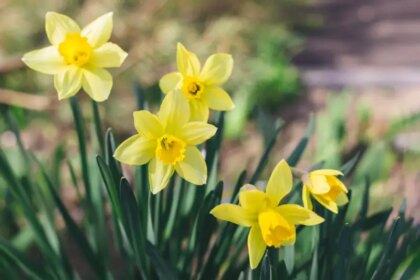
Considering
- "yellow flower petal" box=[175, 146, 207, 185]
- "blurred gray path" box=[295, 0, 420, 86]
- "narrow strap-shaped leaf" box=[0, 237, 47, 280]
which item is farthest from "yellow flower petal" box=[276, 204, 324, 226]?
"blurred gray path" box=[295, 0, 420, 86]

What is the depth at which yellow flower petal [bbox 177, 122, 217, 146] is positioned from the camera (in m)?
0.78

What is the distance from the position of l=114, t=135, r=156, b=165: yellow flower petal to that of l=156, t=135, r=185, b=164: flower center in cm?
1

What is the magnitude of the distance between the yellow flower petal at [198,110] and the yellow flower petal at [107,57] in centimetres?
11

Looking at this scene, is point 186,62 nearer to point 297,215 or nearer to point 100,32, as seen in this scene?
point 100,32

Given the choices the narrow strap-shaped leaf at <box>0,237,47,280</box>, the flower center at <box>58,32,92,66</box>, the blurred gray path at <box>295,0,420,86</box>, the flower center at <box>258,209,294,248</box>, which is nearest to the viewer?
the flower center at <box>258,209,294,248</box>

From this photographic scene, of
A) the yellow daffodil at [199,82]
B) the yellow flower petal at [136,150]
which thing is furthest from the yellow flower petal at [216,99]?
the yellow flower petal at [136,150]

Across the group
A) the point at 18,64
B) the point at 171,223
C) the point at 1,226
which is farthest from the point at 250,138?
the point at 171,223

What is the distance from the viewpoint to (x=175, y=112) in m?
0.78

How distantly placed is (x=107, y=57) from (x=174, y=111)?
5.7 inches

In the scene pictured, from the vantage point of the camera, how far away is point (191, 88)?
2.77 feet

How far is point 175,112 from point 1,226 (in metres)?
0.90

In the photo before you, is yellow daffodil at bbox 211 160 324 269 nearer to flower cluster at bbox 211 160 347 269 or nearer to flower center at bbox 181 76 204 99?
flower cluster at bbox 211 160 347 269

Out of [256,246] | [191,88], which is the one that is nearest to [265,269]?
[256,246]

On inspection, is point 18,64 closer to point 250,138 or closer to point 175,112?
point 250,138
